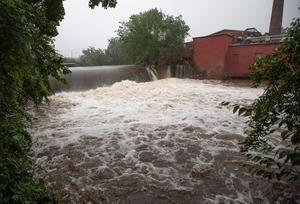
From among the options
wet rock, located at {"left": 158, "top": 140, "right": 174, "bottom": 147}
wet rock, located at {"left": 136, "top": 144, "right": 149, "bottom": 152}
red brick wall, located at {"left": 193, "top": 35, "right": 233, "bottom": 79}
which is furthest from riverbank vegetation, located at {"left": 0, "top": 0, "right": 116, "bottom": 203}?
red brick wall, located at {"left": 193, "top": 35, "right": 233, "bottom": 79}

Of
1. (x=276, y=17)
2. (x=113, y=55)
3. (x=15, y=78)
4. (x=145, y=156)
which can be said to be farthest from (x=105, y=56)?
(x=15, y=78)

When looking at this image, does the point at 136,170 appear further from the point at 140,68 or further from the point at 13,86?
the point at 140,68

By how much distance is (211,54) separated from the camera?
64.2 feet

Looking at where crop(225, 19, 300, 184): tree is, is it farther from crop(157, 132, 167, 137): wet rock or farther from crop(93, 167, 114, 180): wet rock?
crop(157, 132, 167, 137): wet rock

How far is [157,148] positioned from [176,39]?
663 inches

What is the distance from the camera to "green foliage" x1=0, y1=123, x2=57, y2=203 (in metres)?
1.98

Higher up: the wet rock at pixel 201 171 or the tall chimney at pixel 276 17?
the tall chimney at pixel 276 17

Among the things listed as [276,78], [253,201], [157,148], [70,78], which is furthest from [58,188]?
[70,78]

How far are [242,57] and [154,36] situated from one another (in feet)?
22.9

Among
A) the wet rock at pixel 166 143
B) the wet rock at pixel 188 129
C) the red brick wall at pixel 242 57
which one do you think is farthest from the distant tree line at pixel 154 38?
the wet rock at pixel 166 143

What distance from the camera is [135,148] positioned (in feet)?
19.2

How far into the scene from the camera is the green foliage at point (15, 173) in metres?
1.98

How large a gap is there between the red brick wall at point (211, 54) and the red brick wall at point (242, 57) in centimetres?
43

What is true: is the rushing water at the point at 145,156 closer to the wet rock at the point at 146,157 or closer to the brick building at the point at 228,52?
the wet rock at the point at 146,157
